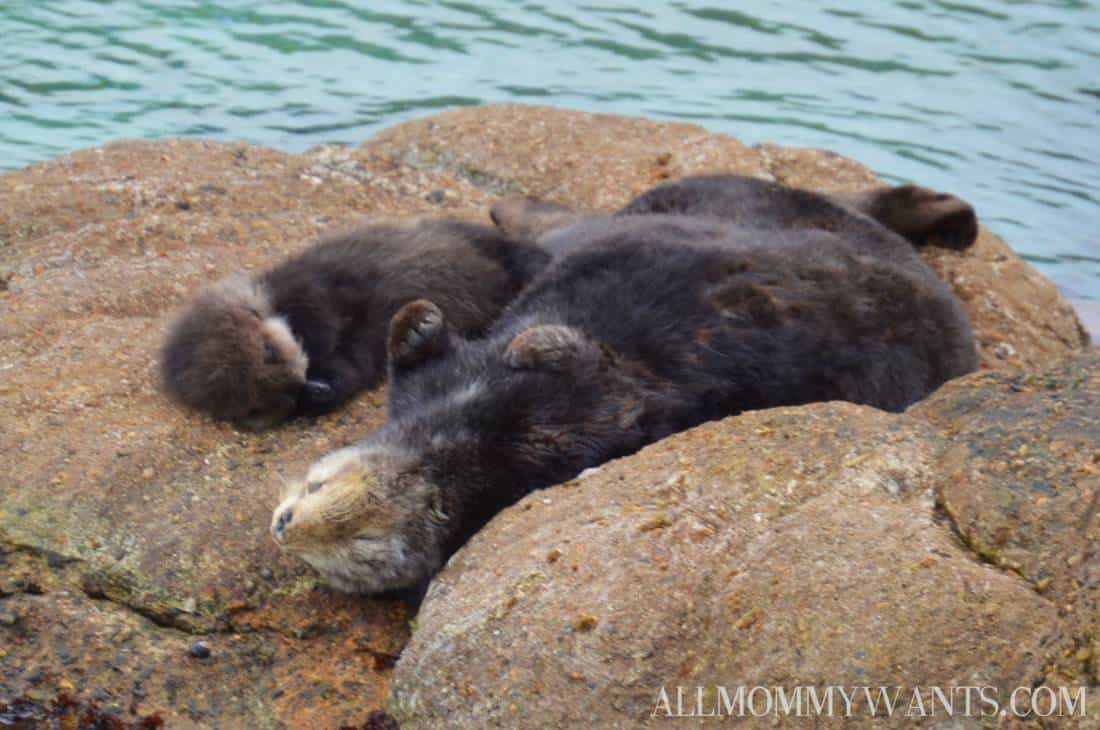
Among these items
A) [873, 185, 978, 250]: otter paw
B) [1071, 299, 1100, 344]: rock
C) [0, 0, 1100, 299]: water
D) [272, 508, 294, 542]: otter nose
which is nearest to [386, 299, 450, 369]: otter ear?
[272, 508, 294, 542]: otter nose

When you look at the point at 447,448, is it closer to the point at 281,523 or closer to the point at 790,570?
the point at 281,523

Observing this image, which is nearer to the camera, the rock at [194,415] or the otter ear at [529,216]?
the rock at [194,415]

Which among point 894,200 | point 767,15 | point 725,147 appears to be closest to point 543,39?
point 767,15

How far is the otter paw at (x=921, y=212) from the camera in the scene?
24.7ft

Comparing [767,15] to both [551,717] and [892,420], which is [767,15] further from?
[551,717]

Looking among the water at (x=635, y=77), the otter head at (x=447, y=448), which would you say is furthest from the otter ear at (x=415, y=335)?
the water at (x=635, y=77)

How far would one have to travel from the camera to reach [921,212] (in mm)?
7535

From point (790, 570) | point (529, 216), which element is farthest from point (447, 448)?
point (529, 216)

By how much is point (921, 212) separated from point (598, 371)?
3.09 m

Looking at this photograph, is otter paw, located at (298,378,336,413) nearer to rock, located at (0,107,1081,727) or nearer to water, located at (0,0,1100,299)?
rock, located at (0,107,1081,727)

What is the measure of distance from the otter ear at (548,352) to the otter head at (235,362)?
1087 mm

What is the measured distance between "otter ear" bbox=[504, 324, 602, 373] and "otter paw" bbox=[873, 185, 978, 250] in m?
2.94

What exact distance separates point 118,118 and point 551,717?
9022 millimetres

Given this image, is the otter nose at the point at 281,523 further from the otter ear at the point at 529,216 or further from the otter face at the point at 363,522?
the otter ear at the point at 529,216
